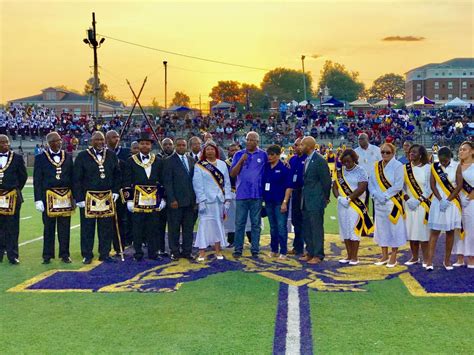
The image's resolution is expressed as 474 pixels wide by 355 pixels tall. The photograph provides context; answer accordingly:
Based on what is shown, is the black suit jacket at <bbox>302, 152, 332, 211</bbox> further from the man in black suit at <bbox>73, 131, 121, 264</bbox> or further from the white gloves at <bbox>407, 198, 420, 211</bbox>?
the man in black suit at <bbox>73, 131, 121, 264</bbox>

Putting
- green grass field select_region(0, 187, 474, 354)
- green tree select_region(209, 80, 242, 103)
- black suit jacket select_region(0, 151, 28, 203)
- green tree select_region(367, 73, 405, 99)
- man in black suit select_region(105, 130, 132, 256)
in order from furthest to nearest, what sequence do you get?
1. green tree select_region(367, 73, 405, 99)
2. green tree select_region(209, 80, 242, 103)
3. man in black suit select_region(105, 130, 132, 256)
4. black suit jacket select_region(0, 151, 28, 203)
5. green grass field select_region(0, 187, 474, 354)

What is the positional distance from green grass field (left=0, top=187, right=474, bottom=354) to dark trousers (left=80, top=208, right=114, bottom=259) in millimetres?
1459

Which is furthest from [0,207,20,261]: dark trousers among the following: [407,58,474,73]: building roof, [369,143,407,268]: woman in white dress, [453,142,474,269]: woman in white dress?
[407,58,474,73]: building roof

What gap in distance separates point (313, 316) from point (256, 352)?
1116mm

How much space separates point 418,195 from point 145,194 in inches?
157

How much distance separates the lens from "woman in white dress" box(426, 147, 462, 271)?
782 centimetres

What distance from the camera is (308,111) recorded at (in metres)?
42.4

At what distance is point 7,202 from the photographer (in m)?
8.66

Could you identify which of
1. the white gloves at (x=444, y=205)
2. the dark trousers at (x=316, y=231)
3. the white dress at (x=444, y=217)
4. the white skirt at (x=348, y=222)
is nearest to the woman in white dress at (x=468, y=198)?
the white dress at (x=444, y=217)

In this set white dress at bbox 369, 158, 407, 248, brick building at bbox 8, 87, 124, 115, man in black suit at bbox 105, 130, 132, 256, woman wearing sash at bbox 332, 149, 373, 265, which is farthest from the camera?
brick building at bbox 8, 87, 124, 115

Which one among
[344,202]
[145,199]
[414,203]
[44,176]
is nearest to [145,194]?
[145,199]

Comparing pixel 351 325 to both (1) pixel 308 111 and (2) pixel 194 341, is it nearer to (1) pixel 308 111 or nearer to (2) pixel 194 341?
(2) pixel 194 341

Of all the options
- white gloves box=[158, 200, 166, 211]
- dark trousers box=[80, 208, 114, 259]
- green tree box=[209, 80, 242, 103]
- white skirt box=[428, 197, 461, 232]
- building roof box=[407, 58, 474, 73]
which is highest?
building roof box=[407, 58, 474, 73]

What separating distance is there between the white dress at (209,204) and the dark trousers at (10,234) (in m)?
2.74
